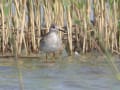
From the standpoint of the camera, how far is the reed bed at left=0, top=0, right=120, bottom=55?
8.85m

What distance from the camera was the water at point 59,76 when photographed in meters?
6.79

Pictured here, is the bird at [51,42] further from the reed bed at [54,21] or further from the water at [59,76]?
the water at [59,76]

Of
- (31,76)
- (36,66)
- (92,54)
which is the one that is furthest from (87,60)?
(31,76)

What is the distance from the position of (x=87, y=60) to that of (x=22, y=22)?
1.34 metres

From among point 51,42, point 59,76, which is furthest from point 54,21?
point 59,76

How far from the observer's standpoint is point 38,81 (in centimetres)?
721

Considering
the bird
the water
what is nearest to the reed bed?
the bird

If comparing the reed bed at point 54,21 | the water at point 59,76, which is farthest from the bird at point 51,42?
the water at point 59,76

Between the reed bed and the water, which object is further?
the reed bed

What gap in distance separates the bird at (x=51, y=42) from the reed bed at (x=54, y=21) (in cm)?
13

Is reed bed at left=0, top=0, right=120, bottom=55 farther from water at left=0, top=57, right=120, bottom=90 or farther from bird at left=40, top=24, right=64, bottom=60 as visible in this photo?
water at left=0, top=57, right=120, bottom=90

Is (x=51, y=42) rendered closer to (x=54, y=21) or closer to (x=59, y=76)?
(x=54, y=21)

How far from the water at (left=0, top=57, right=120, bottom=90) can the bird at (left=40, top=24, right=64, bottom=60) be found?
1.55 ft

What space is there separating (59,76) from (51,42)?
2362 mm
